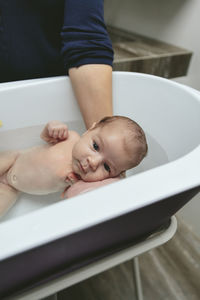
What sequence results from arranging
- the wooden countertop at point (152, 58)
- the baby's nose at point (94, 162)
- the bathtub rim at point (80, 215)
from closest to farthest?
the bathtub rim at point (80, 215), the baby's nose at point (94, 162), the wooden countertop at point (152, 58)

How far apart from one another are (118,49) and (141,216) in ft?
3.58

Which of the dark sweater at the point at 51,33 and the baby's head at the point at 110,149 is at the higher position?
the dark sweater at the point at 51,33

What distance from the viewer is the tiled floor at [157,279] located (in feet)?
3.43

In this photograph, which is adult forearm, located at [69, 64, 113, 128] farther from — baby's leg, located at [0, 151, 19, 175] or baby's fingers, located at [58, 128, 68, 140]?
baby's leg, located at [0, 151, 19, 175]

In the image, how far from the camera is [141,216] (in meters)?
0.54

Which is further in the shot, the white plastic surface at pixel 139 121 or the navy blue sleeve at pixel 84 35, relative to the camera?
the navy blue sleeve at pixel 84 35

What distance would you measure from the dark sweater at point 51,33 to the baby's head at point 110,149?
0.27m

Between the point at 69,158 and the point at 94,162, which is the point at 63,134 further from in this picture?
the point at 94,162

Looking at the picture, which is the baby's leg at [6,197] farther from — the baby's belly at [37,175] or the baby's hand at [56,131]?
the baby's hand at [56,131]

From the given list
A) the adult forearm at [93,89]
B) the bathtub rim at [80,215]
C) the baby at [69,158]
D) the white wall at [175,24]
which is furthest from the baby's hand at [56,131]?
the white wall at [175,24]

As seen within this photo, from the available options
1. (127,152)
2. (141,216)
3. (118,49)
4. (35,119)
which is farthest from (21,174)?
(118,49)

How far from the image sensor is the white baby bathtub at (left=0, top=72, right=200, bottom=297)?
0.43 meters

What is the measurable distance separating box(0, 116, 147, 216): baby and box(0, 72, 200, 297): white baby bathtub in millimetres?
81

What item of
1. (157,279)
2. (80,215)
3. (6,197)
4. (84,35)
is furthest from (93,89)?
(157,279)
